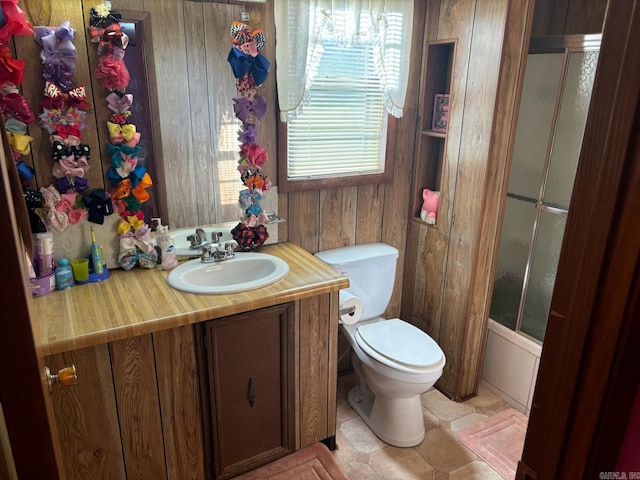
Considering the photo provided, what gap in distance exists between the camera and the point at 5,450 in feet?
2.24

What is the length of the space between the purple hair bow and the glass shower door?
1325mm

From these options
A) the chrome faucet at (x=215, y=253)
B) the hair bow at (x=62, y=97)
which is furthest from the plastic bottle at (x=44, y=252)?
the chrome faucet at (x=215, y=253)

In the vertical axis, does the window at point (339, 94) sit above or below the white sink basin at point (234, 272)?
above

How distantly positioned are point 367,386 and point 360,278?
1.90 ft

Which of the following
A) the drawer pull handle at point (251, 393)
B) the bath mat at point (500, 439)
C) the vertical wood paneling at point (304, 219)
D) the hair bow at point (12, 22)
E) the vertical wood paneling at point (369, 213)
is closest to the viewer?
the hair bow at point (12, 22)

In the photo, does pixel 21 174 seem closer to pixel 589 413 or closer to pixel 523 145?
pixel 589 413

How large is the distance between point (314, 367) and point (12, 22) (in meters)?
1.69

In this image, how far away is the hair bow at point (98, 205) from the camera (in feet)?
6.01

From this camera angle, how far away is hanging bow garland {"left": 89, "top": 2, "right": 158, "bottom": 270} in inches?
66.6

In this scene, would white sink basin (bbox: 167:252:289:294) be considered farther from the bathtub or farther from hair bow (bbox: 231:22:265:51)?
the bathtub

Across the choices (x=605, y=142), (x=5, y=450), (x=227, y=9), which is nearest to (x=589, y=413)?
(x=605, y=142)

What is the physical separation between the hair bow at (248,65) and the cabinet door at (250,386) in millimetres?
984

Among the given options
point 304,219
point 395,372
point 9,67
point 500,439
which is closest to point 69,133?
point 9,67

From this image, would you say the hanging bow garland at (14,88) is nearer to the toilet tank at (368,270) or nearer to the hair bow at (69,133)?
the hair bow at (69,133)
